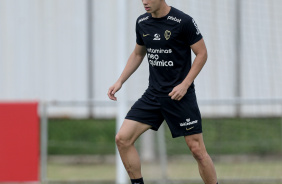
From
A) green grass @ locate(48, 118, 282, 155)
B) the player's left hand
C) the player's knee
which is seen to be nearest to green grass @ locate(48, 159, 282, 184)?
green grass @ locate(48, 118, 282, 155)

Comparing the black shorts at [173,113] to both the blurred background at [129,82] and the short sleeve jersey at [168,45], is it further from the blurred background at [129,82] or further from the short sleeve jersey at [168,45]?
the blurred background at [129,82]

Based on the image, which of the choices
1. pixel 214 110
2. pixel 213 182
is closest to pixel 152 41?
pixel 213 182

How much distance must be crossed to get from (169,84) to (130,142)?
0.65 metres

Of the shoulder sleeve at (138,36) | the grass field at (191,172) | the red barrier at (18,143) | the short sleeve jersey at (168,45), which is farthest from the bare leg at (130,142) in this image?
the red barrier at (18,143)

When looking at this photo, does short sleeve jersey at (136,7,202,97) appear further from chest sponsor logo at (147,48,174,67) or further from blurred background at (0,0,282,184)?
blurred background at (0,0,282,184)

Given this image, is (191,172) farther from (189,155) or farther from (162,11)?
(162,11)

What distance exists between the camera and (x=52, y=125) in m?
13.1

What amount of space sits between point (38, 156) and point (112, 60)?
10.8ft

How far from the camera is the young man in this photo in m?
6.52

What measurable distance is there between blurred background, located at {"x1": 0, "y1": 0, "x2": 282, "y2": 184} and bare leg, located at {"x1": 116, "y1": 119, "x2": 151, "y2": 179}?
3.41 metres

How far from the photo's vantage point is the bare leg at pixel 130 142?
6684 mm

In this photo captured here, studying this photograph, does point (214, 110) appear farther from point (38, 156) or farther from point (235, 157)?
point (38, 156)

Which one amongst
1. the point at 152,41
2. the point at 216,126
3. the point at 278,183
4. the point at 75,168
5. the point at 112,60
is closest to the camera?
the point at 152,41

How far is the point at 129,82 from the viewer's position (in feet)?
34.7
